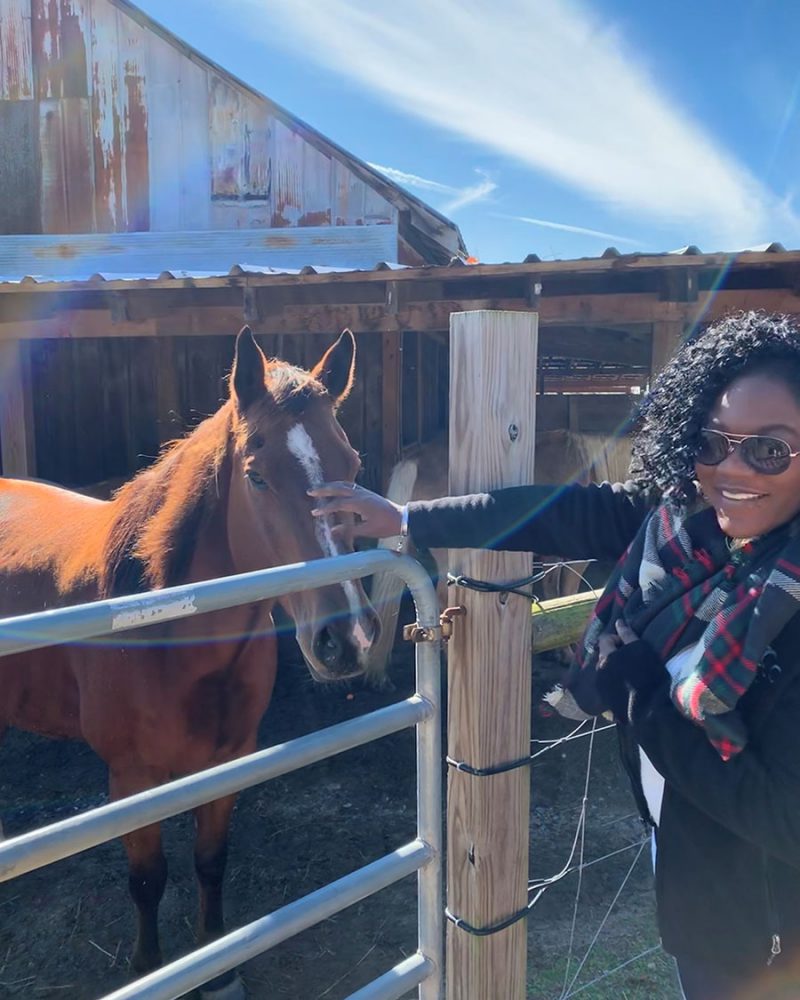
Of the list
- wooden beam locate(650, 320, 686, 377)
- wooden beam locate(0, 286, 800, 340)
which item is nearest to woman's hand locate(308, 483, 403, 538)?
wooden beam locate(0, 286, 800, 340)

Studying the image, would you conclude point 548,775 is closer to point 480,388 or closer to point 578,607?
point 578,607

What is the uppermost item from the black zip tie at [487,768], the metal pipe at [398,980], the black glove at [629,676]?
the black glove at [629,676]

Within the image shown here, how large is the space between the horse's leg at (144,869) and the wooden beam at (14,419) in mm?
4304

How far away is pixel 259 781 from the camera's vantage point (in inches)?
43.4

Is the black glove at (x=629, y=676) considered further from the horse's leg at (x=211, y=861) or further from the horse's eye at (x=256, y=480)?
the horse's leg at (x=211, y=861)

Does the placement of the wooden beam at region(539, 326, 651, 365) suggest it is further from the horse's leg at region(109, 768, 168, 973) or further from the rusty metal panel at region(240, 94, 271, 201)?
the horse's leg at region(109, 768, 168, 973)

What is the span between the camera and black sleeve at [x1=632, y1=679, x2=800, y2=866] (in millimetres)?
1093

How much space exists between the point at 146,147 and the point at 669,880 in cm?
803

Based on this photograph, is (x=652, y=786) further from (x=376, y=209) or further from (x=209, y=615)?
(x=376, y=209)

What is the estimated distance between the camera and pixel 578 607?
1.79 m

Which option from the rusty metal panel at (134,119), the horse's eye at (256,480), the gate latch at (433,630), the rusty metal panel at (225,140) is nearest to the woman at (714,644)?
the gate latch at (433,630)

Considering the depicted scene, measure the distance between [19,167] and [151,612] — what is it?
329 inches

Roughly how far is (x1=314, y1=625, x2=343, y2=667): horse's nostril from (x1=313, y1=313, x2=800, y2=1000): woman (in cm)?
47

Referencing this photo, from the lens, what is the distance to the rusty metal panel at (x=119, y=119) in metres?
7.30
